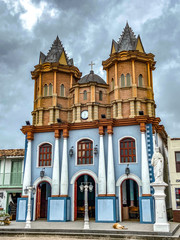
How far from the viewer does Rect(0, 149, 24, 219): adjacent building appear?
29234 mm

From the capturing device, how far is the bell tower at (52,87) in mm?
32750

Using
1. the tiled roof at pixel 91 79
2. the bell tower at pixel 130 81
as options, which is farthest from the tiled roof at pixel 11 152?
the bell tower at pixel 130 81

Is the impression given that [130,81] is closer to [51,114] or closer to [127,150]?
[51,114]

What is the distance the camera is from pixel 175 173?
78.9 ft

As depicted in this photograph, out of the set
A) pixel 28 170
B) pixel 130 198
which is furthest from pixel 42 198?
pixel 130 198

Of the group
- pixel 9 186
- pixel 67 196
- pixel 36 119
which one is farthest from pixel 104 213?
pixel 36 119

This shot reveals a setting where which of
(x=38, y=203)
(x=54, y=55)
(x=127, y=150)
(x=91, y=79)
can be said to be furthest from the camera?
(x=54, y=55)

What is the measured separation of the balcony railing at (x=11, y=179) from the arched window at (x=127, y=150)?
38.4 feet

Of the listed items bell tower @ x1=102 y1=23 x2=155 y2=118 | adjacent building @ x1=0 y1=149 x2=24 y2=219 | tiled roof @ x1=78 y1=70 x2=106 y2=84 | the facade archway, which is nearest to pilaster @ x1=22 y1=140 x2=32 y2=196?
the facade archway

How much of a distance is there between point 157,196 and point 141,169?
6099 millimetres

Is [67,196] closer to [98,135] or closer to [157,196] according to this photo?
[98,135]

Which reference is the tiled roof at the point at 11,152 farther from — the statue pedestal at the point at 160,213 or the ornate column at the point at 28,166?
the statue pedestal at the point at 160,213

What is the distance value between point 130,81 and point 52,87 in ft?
29.7

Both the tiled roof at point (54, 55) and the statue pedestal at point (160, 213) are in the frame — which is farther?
the tiled roof at point (54, 55)
